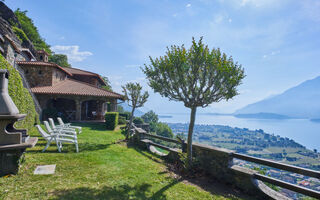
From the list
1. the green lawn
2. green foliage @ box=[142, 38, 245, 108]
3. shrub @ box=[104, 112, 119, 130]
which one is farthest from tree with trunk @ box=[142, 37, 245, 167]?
shrub @ box=[104, 112, 119, 130]

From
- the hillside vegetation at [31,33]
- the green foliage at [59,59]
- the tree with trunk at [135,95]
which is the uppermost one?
the hillside vegetation at [31,33]

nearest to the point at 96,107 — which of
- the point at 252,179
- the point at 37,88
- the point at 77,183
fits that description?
the point at 37,88

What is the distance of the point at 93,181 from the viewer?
4.49 metres

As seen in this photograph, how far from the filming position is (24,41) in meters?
28.0

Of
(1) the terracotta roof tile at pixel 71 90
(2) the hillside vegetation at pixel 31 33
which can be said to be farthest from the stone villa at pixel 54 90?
(2) the hillside vegetation at pixel 31 33

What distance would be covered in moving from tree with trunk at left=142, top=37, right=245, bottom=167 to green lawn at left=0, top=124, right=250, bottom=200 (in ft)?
5.73

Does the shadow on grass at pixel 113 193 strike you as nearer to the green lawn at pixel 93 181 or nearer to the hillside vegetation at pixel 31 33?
the green lawn at pixel 93 181

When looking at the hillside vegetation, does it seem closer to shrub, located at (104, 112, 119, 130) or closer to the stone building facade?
the stone building facade

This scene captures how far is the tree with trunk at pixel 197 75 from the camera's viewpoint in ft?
18.9

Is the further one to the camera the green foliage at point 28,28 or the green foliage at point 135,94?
Answer: the green foliage at point 28,28

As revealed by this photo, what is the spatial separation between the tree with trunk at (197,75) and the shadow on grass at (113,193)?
242 centimetres

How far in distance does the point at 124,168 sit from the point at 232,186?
12.6 ft

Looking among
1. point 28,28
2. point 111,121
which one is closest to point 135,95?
point 111,121

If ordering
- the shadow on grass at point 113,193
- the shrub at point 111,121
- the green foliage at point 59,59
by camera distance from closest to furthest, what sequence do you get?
the shadow on grass at point 113,193, the shrub at point 111,121, the green foliage at point 59,59
